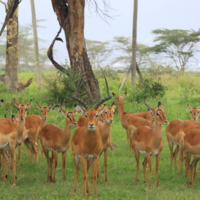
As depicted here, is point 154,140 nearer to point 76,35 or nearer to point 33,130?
point 33,130

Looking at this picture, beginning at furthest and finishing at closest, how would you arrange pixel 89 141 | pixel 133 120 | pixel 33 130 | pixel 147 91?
pixel 147 91
pixel 133 120
pixel 33 130
pixel 89 141

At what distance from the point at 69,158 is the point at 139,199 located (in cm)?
339

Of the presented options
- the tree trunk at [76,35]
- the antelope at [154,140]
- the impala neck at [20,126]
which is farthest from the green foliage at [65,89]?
the antelope at [154,140]

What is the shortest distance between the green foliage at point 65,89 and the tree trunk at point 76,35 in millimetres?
405

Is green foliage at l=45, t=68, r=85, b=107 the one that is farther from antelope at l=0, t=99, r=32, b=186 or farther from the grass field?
antelope at l=0, t=99, r=32, b=186

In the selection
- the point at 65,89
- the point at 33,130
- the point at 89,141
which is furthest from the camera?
the point at 65,89

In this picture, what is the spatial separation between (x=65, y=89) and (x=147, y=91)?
3.42 m

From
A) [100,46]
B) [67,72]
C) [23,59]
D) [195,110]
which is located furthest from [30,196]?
[23,59]

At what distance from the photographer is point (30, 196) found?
588 cm

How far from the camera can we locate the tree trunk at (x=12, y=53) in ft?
52.6

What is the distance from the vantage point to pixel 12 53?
53.1ft

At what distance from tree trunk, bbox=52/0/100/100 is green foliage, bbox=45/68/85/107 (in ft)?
1.33

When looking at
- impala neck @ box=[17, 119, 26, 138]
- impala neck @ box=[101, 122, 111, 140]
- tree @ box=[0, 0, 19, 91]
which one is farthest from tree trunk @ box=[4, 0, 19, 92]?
impala neck @ box=[101, 122, 111, 140]

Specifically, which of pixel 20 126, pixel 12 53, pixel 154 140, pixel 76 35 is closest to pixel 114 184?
pixel 154 140
